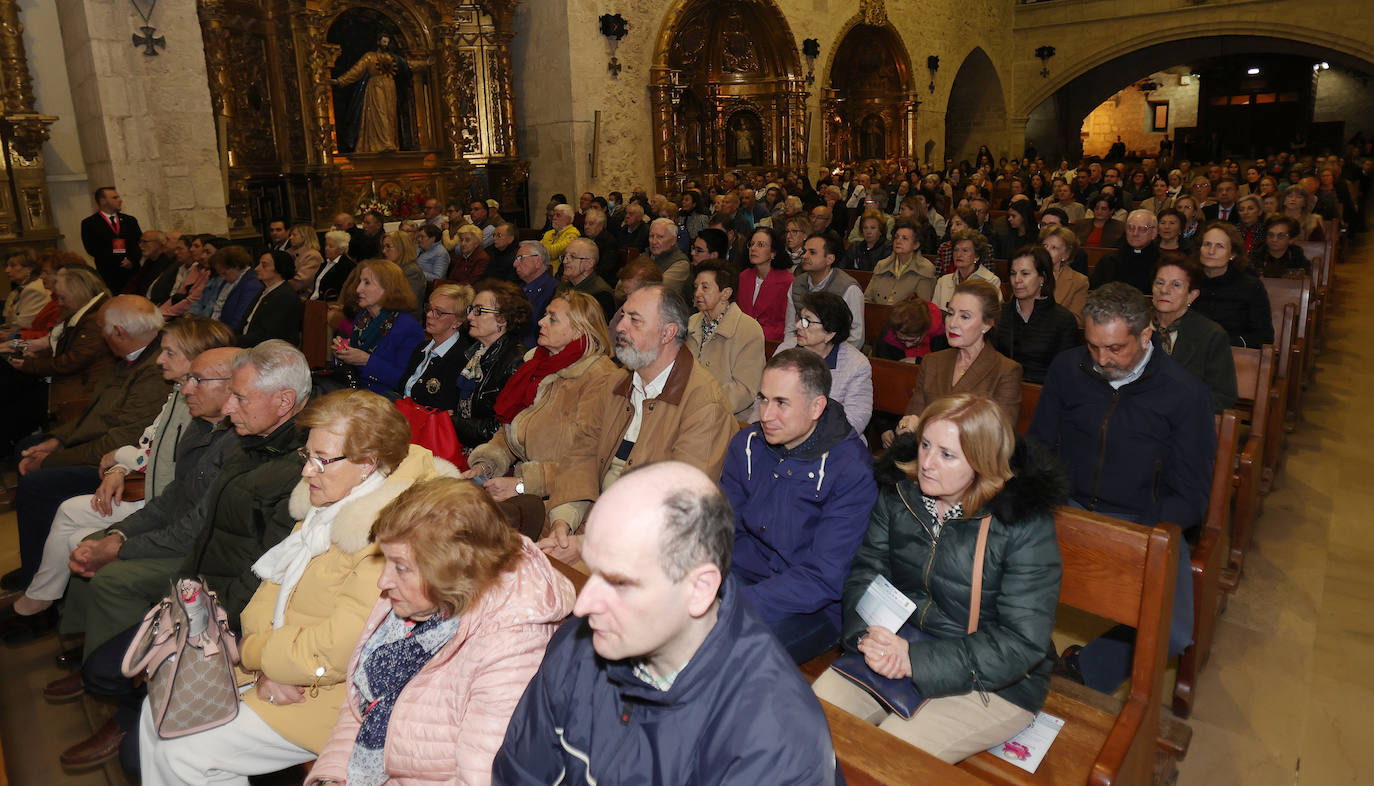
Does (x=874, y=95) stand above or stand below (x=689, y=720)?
above

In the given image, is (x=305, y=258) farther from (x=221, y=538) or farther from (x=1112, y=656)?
(x=1112, y=656)

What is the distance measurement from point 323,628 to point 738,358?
8.28 feet

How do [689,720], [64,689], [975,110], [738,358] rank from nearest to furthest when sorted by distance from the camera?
[689,720] → [64,689] → [738,358] → [975,110]

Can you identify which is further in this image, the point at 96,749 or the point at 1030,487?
the point at 96,749

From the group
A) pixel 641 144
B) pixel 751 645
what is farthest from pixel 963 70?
pixel 751 645

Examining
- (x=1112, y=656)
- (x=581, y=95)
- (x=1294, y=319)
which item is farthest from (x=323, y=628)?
(x=581, y=95)

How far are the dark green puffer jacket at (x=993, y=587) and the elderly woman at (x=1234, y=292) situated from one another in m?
3.29

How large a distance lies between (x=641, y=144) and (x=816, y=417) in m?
12.3

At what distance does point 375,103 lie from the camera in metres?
12.9

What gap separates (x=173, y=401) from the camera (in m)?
3.68

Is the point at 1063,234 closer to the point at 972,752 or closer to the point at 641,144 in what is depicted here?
the point at 972,752

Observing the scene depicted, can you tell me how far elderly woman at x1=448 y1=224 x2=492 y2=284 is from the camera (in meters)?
7.84

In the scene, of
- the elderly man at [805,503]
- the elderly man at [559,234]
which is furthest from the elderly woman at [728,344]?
the elderly man at [559,234]

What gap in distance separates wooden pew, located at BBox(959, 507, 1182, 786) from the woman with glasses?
11.6ft
